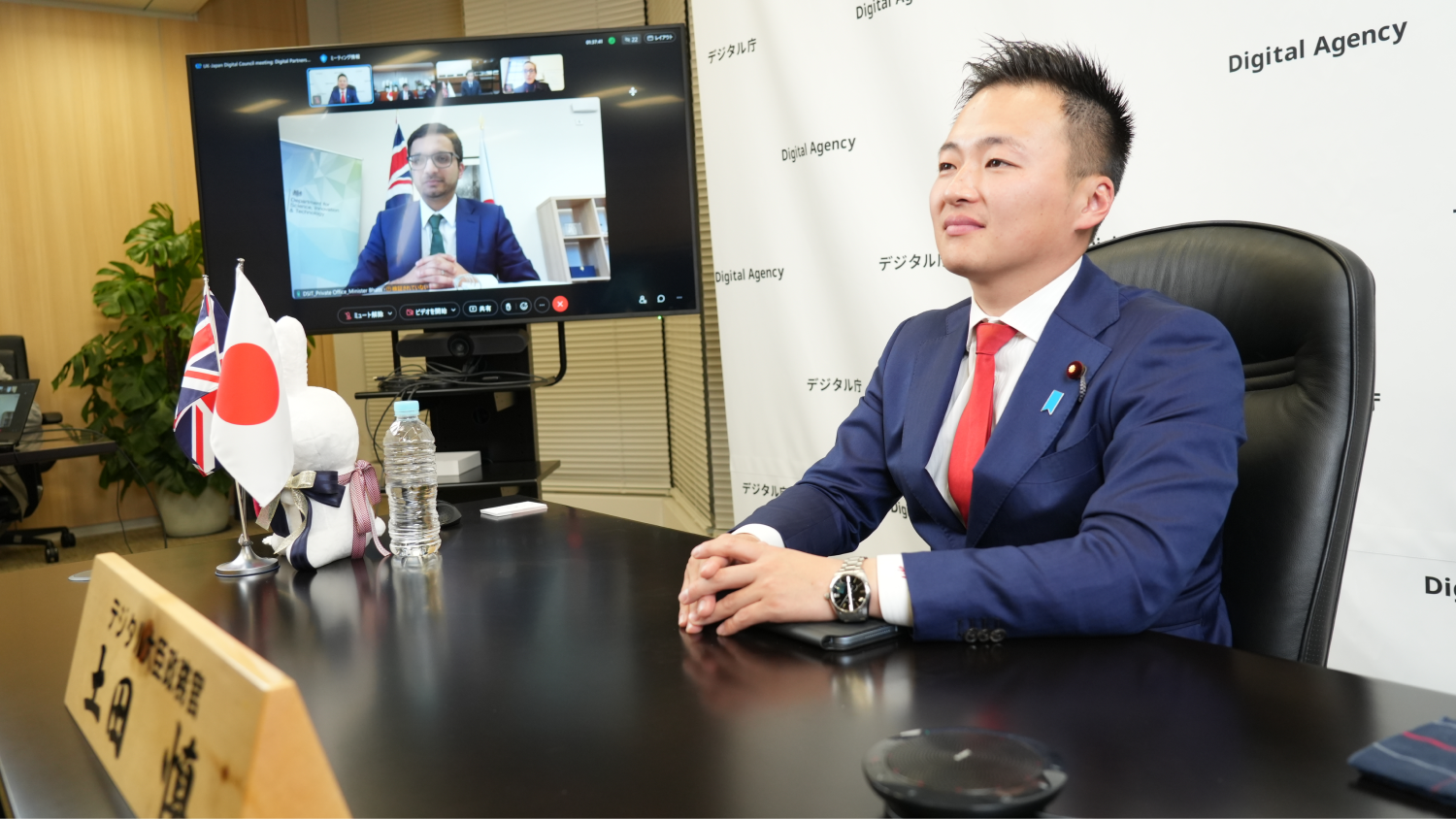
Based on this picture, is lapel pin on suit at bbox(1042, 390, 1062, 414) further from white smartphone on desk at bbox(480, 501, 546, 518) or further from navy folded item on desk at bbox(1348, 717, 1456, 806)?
white smartphone on desk at bbox(480, 501, 546, 518)

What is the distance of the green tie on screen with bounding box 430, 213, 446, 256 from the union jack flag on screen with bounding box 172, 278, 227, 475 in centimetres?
106

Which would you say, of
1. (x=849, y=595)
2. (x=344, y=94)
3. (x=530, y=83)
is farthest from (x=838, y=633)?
(x=344, y=94)

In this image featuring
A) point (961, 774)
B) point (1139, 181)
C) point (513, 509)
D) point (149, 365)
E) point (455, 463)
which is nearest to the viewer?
point (961, 774)

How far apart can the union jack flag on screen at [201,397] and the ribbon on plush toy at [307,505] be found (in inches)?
4.1

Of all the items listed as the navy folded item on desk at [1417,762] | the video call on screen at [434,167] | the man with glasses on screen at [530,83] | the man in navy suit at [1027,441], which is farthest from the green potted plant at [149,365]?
the navy folded item on desk at [1417,762]

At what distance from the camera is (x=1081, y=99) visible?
4.66ft

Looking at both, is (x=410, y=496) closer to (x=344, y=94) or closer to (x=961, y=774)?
(x=961, y=774)

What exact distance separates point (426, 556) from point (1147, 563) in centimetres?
91

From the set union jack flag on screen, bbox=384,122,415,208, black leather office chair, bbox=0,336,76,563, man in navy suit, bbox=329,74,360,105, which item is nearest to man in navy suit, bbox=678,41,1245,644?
union jack flag on screen, bbox=384,122,415,208

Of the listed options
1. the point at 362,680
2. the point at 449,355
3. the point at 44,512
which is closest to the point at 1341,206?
the point at 362,680

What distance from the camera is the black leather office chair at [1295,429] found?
1.12 metres

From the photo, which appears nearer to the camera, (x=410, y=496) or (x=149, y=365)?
(x=410, y=496)

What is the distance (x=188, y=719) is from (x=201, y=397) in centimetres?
87

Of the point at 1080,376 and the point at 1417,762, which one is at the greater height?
the point at 1080,376
